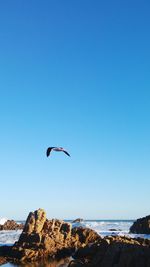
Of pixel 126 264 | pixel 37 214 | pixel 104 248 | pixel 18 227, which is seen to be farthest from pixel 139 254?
pixel 18 227

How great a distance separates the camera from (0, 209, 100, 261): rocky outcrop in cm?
4831

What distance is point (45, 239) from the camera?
168 ft

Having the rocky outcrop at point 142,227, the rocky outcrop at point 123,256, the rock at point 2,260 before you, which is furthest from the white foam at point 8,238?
the rocky outcrop at point 123,256

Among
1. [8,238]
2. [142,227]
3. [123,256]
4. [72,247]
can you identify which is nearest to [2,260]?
[72,247]

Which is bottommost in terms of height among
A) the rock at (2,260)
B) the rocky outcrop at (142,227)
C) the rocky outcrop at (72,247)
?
the rock at (2,260)

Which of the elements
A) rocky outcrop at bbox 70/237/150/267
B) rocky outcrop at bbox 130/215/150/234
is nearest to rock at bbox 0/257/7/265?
rocky outcrop at bbox 70/237/150/267

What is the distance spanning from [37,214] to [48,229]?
12.7ft

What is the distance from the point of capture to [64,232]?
55875 mm

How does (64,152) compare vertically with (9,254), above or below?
above

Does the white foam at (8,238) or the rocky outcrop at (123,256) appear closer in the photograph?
the rocky outcrop at (123,256)

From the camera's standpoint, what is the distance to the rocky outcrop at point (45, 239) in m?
48.3

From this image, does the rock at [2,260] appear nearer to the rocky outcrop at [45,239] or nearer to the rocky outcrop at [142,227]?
the rocky outcrop at [45,239]

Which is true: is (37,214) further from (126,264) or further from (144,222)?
(144,222)

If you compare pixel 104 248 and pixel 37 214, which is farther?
pixel 37 214
